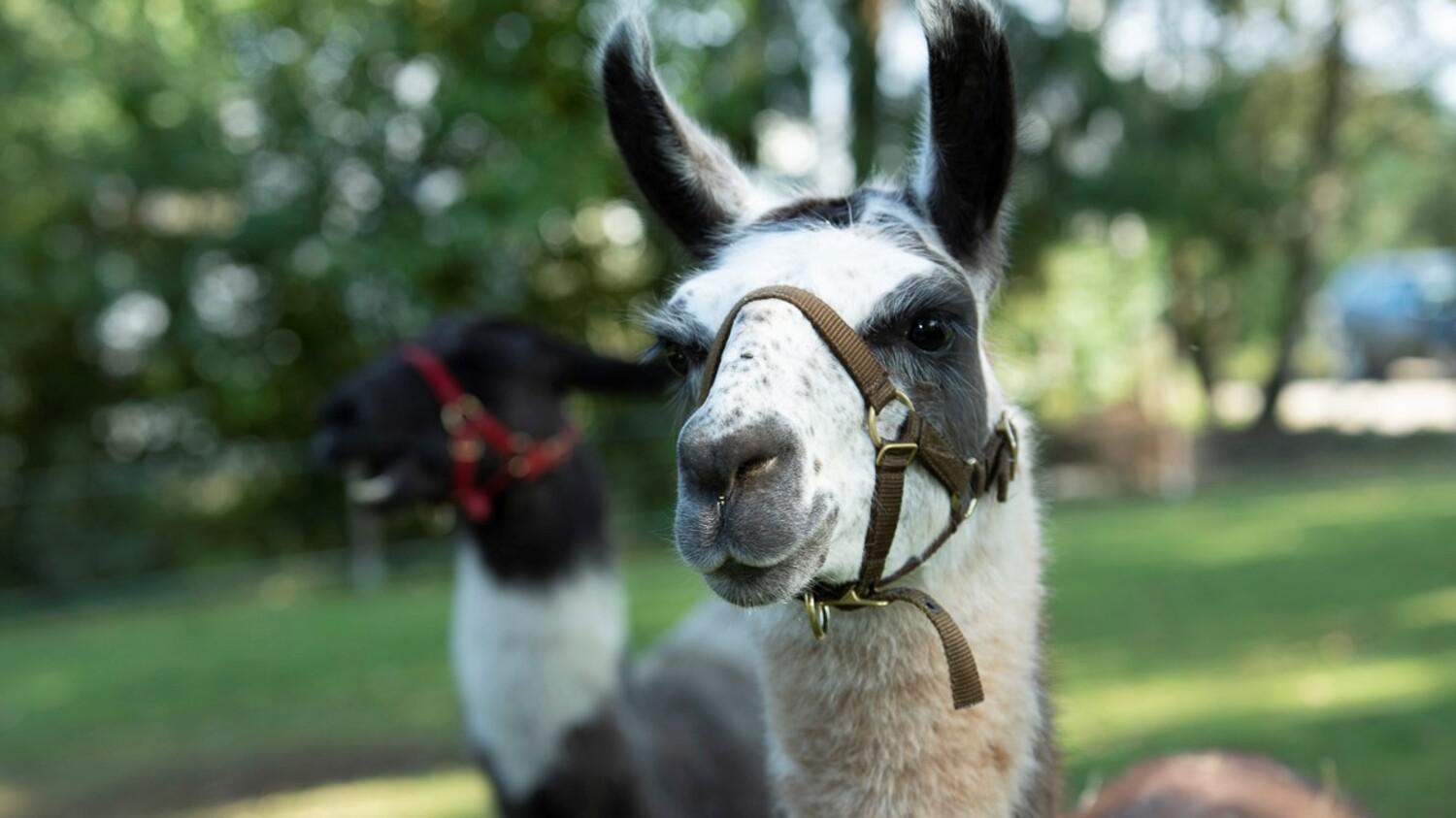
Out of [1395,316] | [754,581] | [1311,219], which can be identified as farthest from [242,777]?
[1395,316]

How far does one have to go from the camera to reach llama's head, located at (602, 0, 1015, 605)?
73.1 inches

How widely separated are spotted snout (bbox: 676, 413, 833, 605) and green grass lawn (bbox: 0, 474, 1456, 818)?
85cm

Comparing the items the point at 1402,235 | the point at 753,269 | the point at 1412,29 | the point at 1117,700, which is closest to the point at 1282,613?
the point at 1117,700

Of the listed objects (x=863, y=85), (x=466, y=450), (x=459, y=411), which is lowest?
(x=466, y=450)

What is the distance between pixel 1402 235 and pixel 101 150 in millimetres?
35591

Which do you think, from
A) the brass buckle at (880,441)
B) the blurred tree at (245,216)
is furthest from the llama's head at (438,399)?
the blurred tree at (245,216)

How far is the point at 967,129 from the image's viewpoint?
2.18m

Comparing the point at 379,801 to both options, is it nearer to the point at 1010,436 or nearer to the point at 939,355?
the point at 1010,436

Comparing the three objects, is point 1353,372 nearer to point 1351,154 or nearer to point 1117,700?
point 1351,154

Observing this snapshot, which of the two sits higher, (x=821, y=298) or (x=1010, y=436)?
(x=821, y=298)

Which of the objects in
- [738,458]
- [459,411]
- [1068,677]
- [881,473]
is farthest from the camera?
[1068,677]

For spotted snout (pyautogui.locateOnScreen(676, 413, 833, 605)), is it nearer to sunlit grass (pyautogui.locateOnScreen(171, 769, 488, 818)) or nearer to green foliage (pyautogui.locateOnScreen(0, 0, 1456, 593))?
sunlit grass (pyautogui.locateOnScreen(171, 769, 488, 818))

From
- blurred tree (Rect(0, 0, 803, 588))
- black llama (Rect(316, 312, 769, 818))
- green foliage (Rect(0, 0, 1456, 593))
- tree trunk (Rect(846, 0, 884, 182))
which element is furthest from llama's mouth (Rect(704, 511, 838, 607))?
tree trunk (Rect(846, 0, 884, 182))

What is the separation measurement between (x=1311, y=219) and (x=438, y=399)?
68.8 ft
